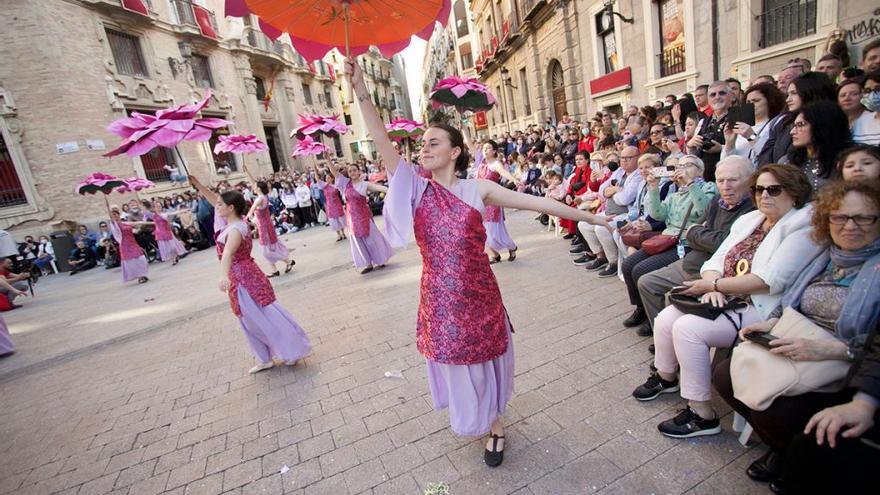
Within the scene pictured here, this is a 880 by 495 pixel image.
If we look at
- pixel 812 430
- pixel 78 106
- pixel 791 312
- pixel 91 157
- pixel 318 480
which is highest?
pixel 78 106

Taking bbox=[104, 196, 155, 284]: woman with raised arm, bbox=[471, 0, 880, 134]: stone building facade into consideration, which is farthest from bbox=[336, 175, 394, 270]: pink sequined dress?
bbox=[471, 0, 880, 134]: stone building facade

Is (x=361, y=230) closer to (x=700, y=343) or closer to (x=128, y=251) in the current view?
(x=700, y=343)

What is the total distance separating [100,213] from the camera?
15.0m

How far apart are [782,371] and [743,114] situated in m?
3.30

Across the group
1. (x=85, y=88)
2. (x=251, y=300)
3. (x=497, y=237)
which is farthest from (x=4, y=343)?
(x=85, y=88)

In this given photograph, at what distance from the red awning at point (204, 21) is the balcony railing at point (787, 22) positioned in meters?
22.0

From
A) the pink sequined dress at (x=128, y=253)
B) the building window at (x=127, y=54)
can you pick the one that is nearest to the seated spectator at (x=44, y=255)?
the pink sequined dress at (x=128, y=253)

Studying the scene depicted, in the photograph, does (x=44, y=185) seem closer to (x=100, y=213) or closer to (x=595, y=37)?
(x=100, y=213)

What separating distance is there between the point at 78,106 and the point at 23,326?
32.8 ft

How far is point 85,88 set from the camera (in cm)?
1452

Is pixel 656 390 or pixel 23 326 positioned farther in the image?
pixel 23 326

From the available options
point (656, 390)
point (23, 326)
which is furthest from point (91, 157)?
point (656, 390)

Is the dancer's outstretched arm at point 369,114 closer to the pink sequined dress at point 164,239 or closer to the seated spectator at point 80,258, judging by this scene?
the pink sequined dress at point 164,239

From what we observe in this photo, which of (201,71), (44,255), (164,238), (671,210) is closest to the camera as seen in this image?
(671,210)
